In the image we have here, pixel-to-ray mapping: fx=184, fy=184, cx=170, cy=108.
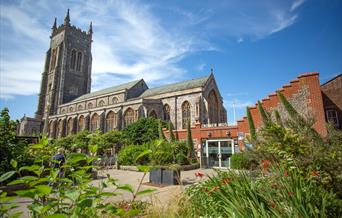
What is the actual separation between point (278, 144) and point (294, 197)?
1316mm

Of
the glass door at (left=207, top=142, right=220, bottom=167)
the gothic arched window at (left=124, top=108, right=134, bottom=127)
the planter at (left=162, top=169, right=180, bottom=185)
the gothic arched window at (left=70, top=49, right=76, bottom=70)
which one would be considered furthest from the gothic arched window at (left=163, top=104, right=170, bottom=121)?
the gothic arched window at (left=70, top=49, right=76, bottom=70)

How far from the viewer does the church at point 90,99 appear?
98.7 ft

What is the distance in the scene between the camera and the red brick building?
38.9ft

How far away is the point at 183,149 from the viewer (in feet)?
54.1

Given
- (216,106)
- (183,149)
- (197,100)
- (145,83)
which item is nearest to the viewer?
(183,149)

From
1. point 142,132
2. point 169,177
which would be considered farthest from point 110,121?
point 169,177

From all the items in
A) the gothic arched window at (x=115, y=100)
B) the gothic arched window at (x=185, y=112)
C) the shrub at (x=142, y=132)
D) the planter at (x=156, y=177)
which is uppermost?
the gothic arched window at (x=115, y=100)

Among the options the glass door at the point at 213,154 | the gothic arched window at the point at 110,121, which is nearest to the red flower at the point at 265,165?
the glass door at the point at 213,154

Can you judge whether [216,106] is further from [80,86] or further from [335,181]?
[80,86]

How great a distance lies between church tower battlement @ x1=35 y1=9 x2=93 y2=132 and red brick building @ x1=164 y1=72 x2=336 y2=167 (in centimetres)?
4020

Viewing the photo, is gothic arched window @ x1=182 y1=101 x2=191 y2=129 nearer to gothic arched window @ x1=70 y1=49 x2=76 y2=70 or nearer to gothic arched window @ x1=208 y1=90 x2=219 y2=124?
gothic arched window @ x1=208 y1=90 x2=219 y2=124

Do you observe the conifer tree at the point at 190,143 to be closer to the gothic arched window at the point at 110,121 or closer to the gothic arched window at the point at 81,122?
the gothic arched window at the point at 110,121

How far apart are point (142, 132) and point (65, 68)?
35.5 m

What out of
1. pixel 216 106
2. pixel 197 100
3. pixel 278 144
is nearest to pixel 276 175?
pixel 278 144
